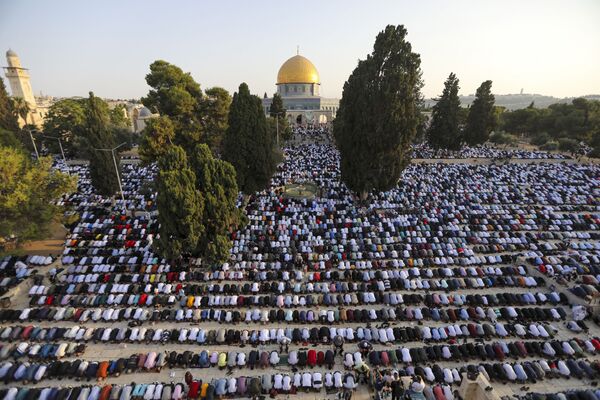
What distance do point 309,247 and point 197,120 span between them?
23708mm

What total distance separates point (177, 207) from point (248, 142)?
12.0 m

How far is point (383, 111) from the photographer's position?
91.3ft

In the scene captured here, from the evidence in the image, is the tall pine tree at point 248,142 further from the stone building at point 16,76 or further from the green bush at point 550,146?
the stone building at point 16,76

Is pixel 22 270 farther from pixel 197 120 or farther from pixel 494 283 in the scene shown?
pixel 494 283

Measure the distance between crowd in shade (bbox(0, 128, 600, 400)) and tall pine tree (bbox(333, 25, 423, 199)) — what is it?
4479mm

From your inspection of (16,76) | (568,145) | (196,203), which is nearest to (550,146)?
(568,145)

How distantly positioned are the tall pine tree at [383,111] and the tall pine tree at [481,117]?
2638 cm

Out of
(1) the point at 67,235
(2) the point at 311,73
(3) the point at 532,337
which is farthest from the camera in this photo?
(2) the point at 311,73

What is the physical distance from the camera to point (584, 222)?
27391 millimetres

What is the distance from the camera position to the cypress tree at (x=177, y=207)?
61.1 feet

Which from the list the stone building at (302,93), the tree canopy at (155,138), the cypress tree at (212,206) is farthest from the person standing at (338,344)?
the stone building at (302,93)

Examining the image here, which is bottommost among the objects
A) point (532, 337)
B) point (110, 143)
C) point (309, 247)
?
point (532, 337)

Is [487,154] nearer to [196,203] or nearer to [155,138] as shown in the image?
[196,203]

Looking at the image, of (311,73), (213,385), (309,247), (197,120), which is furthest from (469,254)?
(311,73)
